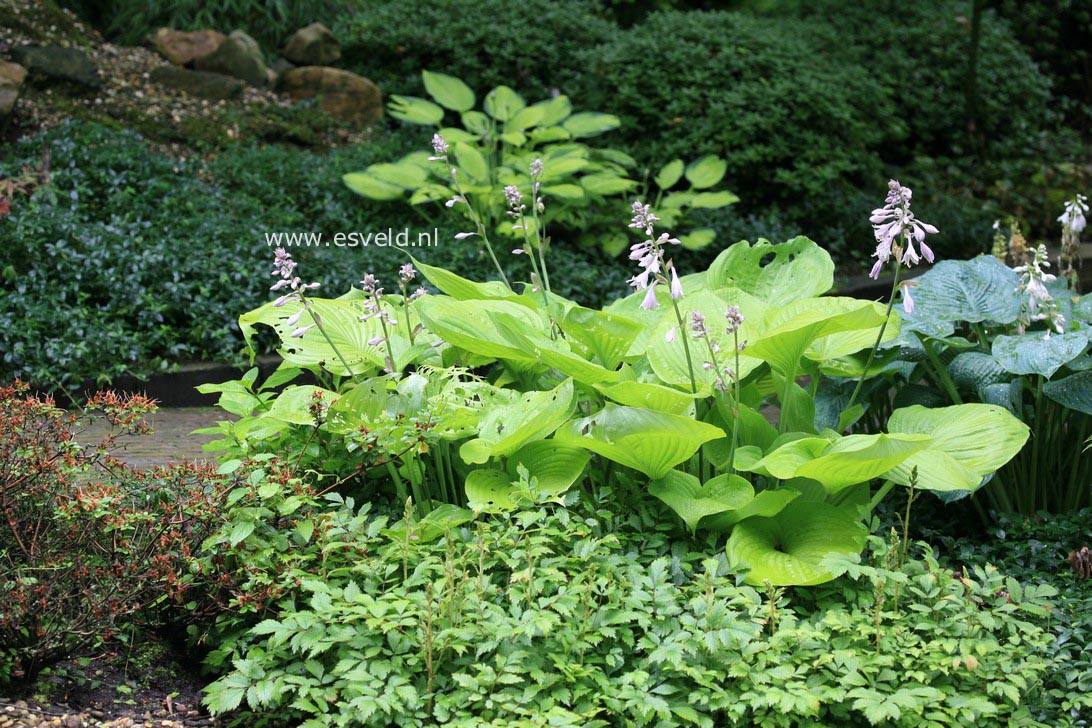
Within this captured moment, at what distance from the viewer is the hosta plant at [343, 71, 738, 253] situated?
668 cm

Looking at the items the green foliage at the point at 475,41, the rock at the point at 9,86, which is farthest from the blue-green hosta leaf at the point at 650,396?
the green foliage at the point at 475,41

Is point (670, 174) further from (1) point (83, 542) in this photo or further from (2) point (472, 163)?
(1) point (83, 542)

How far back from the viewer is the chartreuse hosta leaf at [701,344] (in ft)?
10.8

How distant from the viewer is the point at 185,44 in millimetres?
8633

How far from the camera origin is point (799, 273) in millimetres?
3691

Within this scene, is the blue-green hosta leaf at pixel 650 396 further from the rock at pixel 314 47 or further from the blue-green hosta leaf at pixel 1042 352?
the rock at pixel 314 47

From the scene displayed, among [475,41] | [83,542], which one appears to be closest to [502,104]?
[475,41]

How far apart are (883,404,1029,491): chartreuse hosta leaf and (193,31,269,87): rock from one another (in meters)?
6.82

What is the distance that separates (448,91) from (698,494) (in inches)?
194

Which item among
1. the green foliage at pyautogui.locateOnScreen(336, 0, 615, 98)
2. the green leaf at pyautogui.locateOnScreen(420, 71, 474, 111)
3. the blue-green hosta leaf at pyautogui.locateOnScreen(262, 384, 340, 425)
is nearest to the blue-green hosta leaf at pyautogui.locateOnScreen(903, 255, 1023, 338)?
the blue-green hosta leaf at pyautogui.locateOnScreen(262, 384, 340, 425)

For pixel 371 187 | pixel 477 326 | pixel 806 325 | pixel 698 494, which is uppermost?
pixel 806 325

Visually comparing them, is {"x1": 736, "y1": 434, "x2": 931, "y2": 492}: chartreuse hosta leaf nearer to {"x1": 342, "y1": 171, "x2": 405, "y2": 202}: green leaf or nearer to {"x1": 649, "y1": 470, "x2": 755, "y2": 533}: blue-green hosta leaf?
{"x1": 649, "y1": 470, "x2": 755, "y2": 533}: blue-green hosta leaf

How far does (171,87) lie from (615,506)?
6489 millimetres

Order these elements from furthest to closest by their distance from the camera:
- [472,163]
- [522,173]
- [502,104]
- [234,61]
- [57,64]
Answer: [234,61]
[57,64]
[502,104]
[522,173]
[472,163]
